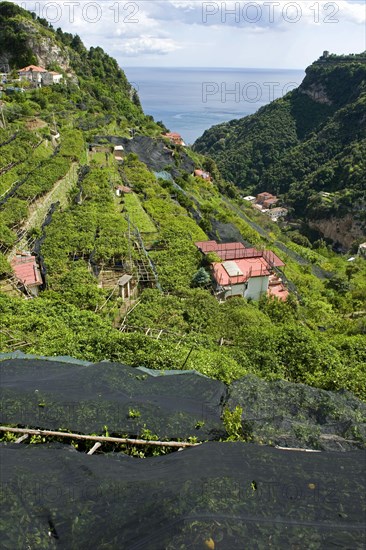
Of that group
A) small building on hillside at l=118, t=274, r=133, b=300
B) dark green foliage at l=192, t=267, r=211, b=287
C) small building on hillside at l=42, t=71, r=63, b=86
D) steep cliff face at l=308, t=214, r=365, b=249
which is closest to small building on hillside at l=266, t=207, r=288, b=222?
steep cliff face at l=308, t=214, r=365, b=249

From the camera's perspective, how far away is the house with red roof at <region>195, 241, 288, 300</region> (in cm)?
1596

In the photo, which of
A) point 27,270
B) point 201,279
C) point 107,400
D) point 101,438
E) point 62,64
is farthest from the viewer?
point 62,64

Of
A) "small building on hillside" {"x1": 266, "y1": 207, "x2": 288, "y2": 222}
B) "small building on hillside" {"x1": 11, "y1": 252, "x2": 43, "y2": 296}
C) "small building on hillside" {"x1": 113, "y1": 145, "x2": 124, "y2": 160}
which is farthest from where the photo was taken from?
"small building on hillside" {"x1": 266, "y1": 207, "x2": 288, "y2": 222}

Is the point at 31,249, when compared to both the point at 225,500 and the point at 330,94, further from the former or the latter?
the point at 330,94

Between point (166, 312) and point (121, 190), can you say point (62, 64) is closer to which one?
point (121, 190)

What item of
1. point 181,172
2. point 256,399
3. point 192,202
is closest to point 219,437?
point 256,399

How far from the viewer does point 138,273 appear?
602 inches

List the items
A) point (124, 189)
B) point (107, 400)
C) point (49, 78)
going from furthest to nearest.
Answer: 1. point (49, 78)
2. point (124, 189)
3. point (107, 400)

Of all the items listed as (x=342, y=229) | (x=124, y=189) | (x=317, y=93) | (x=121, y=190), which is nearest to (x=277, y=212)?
(x=342, y=229)

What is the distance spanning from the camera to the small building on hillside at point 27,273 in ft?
43.4

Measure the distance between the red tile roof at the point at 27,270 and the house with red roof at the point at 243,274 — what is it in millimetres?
6889

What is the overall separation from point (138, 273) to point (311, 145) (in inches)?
2675

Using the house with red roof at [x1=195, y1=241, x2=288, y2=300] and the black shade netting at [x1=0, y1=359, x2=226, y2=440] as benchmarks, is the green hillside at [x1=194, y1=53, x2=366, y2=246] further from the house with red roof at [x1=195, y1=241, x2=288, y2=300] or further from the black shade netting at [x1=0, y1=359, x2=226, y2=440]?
the black shade netting at [x1=0, y1=359, x2=226, y2=440]

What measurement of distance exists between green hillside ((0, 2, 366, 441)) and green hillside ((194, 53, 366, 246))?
2434 cm
